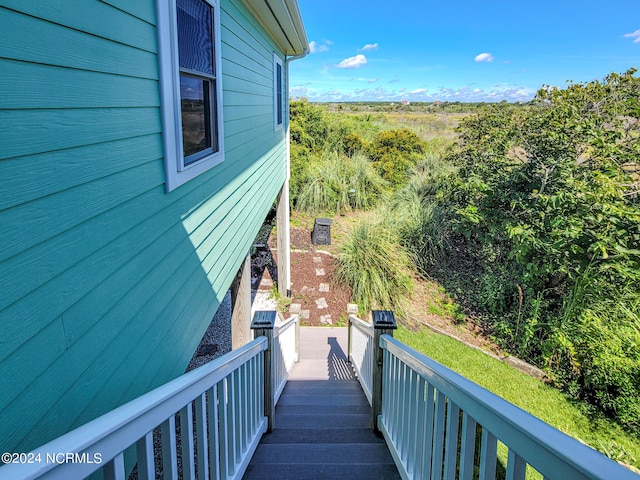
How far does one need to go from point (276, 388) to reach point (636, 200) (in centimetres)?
560

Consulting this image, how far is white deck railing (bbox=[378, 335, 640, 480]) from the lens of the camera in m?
0.84

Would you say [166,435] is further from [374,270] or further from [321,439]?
[374,270]

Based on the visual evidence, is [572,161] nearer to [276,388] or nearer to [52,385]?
[276,388]

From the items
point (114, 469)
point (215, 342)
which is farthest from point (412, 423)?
point (215, 342)

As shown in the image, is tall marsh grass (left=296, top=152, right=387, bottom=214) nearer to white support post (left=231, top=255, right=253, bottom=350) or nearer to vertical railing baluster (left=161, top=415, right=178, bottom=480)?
white support post (left=231, top=255, right=253, bottom=350)

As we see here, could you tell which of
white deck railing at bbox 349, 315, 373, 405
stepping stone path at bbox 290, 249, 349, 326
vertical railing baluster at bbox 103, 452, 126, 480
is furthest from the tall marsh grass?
vertical railing baluster at bbox 103, 452, 126, 480

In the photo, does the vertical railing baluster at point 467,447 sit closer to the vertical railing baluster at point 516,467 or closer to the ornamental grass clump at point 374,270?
the vertical railing baluster at point 516,467

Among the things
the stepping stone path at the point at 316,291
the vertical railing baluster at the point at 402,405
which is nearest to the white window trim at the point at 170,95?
the vertical railing baluster at the point at 402,405

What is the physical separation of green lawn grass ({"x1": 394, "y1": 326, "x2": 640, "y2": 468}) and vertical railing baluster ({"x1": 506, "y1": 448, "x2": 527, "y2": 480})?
157 inches

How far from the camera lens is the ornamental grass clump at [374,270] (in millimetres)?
7316

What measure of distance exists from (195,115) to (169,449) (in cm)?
203

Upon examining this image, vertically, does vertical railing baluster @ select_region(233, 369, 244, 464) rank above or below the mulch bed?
above

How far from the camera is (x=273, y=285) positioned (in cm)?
824

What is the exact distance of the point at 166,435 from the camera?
3.77 feet
